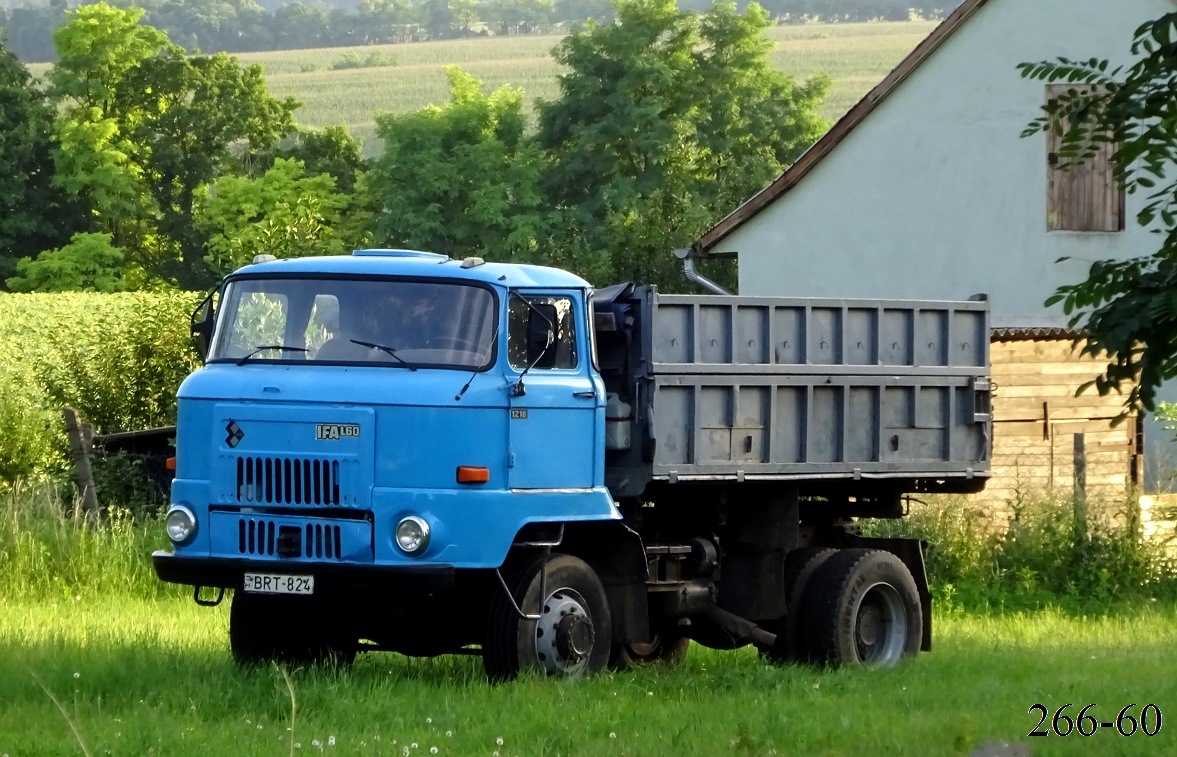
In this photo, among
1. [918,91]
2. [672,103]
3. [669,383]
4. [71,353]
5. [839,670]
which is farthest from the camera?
[672,103]

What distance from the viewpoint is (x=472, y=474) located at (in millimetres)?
10883

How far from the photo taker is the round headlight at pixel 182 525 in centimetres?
1121

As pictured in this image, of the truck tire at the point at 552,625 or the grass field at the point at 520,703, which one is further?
the truck tire at the point at 552,625

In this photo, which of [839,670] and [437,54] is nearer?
[839,670]

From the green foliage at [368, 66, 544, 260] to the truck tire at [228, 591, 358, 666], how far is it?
182ft

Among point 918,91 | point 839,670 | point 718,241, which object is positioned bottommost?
point 839,670

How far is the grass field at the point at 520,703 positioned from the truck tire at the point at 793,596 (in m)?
0.36

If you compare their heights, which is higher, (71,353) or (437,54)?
(437,54)

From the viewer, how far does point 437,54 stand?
603 ft

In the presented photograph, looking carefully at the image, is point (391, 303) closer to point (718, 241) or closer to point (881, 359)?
point (881, 359)

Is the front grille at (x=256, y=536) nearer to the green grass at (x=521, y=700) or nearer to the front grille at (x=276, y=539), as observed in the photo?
the front grille at (x=276, y=539)

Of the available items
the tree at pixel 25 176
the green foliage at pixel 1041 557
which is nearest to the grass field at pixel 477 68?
the tree at pixel 25 176

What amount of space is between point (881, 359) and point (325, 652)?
4.23m

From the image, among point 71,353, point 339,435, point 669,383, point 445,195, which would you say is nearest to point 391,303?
point 339,435
